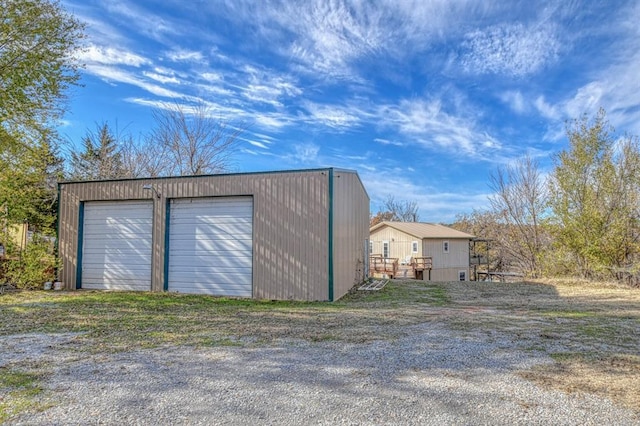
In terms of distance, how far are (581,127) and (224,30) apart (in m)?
11.7

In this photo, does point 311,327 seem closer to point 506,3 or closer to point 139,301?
point 139,301

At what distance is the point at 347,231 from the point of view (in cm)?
987

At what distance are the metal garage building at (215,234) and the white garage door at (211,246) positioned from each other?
0.02 m

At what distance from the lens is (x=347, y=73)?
12891mm

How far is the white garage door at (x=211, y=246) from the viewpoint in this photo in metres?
8.84

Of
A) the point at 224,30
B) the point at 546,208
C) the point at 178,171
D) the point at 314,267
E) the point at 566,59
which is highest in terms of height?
the point at 224,30

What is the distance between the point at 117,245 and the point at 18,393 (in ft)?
24.6

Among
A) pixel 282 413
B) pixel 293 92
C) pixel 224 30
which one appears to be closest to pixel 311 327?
pixel 282 413

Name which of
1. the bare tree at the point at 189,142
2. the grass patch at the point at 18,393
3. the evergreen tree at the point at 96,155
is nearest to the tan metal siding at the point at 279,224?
the grass patch at the point at 18,393

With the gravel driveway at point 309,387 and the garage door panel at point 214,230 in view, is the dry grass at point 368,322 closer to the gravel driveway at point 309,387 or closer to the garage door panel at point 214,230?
the gravel driveway at point 309,387

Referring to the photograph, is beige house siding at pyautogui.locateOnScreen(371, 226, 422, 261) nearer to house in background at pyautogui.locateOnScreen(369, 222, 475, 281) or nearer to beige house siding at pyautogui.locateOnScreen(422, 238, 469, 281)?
house in background at pyautogui.locateOnScreen(369, 222, 475, 281)

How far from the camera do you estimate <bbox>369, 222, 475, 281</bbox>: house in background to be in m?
23.5

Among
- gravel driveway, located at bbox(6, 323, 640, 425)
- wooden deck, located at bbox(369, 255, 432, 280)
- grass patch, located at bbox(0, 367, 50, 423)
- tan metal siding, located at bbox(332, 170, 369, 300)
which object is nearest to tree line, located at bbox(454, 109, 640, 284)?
tan metal siding, located at bbox(332, 170, 369, 300)

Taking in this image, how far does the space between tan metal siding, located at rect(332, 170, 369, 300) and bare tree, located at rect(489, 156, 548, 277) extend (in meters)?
6.85
